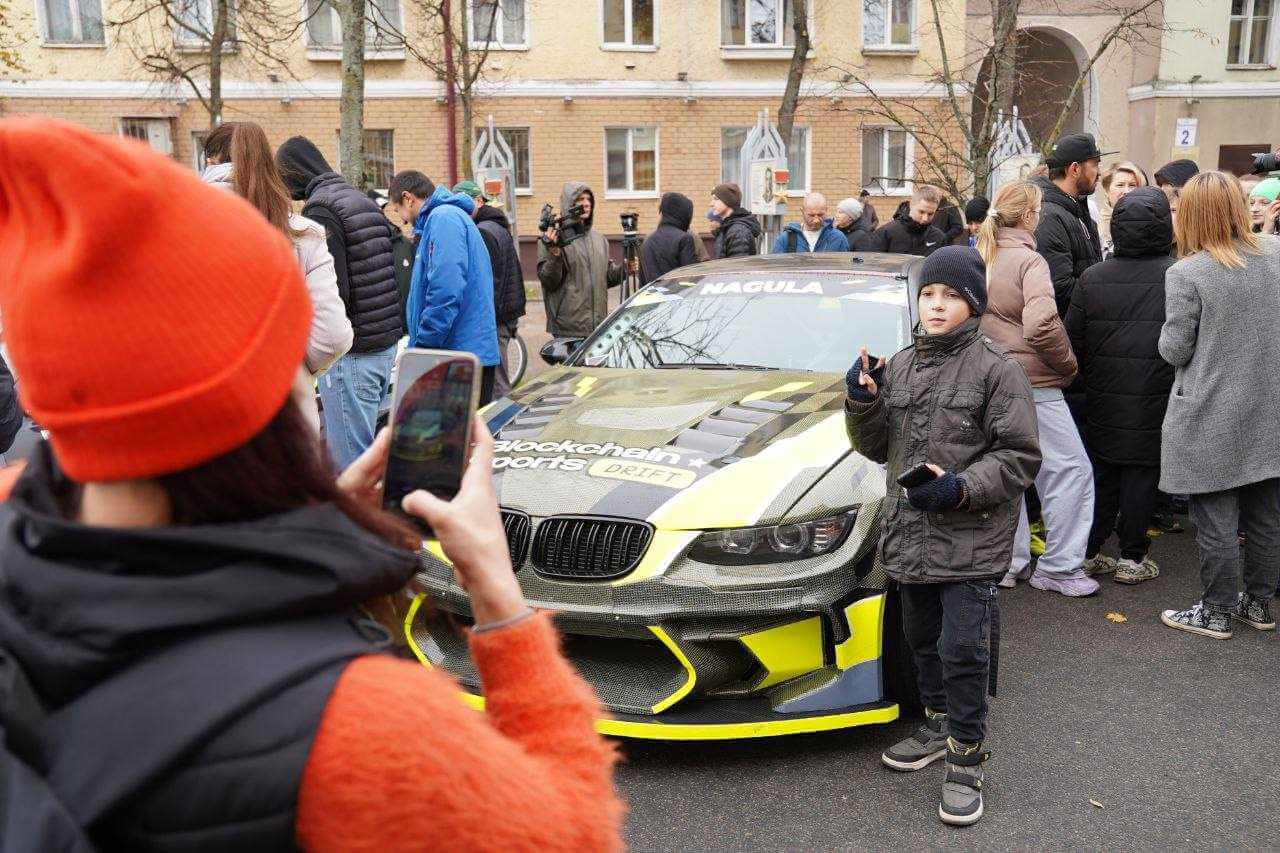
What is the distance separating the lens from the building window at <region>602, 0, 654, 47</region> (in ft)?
87.4

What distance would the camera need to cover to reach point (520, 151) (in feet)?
87.8

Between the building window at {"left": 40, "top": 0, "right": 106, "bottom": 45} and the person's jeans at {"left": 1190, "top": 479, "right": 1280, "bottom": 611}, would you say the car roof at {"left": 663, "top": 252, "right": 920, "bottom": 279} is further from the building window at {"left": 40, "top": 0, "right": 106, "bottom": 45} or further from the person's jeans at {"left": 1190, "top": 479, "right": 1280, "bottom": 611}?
the building window at {"left": 40, "top": 0, "right": 106, "bottom": 45}

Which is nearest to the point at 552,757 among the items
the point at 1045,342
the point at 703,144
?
the point at 1045,342

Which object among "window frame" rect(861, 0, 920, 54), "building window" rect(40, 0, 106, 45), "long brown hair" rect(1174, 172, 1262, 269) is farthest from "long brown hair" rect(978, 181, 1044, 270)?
"building window" rect(40, 0, 106, 45)

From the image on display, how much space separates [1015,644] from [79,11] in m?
27.1

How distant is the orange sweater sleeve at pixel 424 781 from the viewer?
991 millimetres

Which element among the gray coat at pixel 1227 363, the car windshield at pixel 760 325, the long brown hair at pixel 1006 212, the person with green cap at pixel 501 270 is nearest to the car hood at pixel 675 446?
the car windshield at pixel 760 325

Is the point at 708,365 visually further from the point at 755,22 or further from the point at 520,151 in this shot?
the point at 755,22

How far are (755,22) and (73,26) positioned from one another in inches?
613

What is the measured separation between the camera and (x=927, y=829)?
3590mm

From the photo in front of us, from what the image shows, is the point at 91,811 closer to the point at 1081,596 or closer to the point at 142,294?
the point at 142,294

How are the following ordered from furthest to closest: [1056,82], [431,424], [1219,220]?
[1056,82], [1219,220], [431,424]

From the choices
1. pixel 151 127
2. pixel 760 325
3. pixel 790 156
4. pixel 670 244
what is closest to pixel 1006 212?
pixel 760 325

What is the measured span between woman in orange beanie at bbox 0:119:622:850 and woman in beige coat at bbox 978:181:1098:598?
4.90 m
